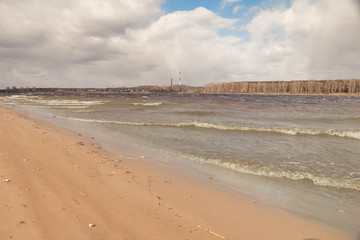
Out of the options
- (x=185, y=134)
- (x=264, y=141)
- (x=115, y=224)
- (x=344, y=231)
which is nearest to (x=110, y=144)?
(x=185, y=134)

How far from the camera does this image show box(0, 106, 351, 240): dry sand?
312cm

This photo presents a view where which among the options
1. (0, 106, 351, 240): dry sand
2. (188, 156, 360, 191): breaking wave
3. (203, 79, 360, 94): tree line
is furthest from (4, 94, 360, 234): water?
(203, 79, 360, 94): tree line

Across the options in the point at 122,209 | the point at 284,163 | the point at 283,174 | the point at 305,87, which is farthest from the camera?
the point at 305,87

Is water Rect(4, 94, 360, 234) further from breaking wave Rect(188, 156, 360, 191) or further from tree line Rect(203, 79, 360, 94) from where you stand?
tree line Rect(203, 79, 360, 94)

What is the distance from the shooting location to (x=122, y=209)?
3768mm

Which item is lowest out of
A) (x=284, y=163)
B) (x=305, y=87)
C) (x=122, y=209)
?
(x=284, y=163)

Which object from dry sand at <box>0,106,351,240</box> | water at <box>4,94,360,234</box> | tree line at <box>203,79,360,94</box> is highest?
tree line at <box>203,79,360,94</box>

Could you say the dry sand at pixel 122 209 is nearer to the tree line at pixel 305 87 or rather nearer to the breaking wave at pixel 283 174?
the breaking wave at pixel 283 174

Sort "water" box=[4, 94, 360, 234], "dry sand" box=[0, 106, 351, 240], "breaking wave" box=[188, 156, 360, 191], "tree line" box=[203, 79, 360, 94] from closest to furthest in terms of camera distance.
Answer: "dry sand" box=[0, 106, 351, 240] → "water" box=[4, 94, 360, 234] → "breaking wave" box=[188, 156, 360, 191] → "tree line" box=[203, 79, 360, 94]

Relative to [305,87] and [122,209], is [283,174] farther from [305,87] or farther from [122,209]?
[305,87]

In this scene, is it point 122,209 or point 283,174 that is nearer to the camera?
point 122,209

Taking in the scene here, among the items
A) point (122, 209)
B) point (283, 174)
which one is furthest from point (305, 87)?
point (122, 209)

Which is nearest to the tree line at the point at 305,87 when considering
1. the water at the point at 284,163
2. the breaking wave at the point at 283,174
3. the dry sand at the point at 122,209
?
the water at the point at 284,163

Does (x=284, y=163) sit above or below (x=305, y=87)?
below
